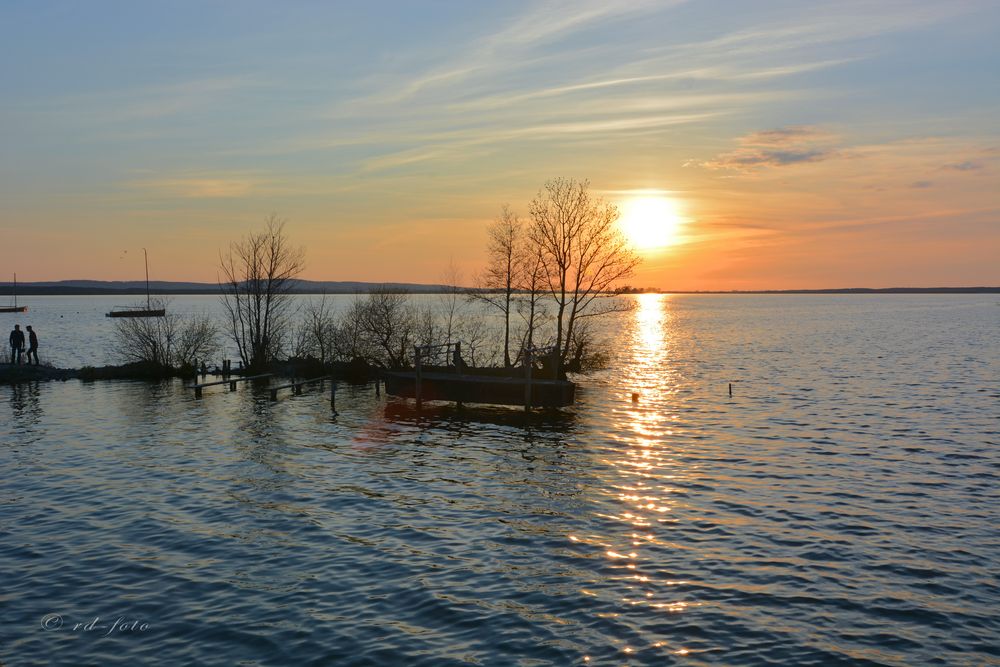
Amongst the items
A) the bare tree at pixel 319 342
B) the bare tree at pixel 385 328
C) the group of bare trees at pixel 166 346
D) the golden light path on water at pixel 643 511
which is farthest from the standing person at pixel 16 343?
the golden light path on water at pixel 643 511

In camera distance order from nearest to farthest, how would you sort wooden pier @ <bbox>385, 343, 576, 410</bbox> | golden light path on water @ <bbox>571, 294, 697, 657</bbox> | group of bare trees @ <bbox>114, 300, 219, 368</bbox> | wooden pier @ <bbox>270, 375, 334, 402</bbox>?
golden light path on water @ <bbox>571, 294, 697, 657</bbox> < wooden pier @ <bbox>385, 343, 576, 410</bbox> < wooden pier @ <bbox>270, 375, 334, 402</bbox> < group of bare trees @ <bbox>114, 300, 219, 368</bbox>

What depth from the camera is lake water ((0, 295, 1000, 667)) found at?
12805 mm

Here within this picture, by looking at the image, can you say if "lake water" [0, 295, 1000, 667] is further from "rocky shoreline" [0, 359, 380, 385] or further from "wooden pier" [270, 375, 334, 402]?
"rocky shoreline" [0, 359, 380, 385]

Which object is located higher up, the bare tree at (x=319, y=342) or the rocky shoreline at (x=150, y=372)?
the bare tree at (x=319, y=342)

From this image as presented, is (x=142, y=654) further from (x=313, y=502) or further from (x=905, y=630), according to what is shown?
(x=905, y=630)

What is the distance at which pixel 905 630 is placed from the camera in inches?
519

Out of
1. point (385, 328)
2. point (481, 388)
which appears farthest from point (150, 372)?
point (481, 388)

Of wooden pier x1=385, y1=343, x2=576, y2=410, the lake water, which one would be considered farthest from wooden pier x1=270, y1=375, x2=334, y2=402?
the lake water

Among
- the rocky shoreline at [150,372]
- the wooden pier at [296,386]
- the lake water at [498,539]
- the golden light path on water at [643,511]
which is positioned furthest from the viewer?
the rocky shoreline at [150,372]

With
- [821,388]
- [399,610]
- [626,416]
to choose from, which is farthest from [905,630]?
[821,388]

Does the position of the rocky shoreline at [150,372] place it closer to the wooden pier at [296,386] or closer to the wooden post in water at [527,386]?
the wooden pier at [296,386]

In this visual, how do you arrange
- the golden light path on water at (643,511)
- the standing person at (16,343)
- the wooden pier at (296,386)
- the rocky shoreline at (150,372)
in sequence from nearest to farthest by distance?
the golden light path on water at (643,511) < the wooden pier at (296,386) < the rocky shoreline at (150,372) < the standing person at (16,343)

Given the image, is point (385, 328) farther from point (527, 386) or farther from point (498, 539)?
point (498, 539)

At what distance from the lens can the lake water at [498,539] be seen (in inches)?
504
